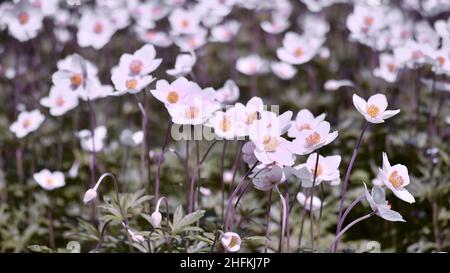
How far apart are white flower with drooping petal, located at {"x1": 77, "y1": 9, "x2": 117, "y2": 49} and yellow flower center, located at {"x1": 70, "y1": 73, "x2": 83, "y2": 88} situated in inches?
25.8

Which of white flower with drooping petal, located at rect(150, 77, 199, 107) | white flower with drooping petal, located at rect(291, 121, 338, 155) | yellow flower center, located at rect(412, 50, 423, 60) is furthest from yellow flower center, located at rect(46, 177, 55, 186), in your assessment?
yellow flower center, located at rect(412, 50, 423, 60)

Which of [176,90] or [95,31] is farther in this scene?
[95,31]

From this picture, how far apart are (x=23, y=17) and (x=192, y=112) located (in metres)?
2.06

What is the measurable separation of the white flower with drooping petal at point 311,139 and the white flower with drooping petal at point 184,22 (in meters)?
1.82

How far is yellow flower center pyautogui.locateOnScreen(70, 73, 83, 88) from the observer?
9.86 ft

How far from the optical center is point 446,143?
3.72m

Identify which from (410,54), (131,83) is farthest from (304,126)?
(410,54)

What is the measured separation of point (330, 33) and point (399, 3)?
76cm

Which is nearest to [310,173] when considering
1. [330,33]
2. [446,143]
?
[446,143]

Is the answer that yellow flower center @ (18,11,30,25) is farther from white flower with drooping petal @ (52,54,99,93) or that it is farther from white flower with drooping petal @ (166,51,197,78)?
white flower with drooping petal @ (166,51,197,78)

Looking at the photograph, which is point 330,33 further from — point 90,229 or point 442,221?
point 90,229

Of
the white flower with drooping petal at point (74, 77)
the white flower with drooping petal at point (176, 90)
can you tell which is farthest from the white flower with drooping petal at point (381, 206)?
the white flower with drooping petal at point (74, 77)

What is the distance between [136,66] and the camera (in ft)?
8.69

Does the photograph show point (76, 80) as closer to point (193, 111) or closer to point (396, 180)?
point (193, 111)
